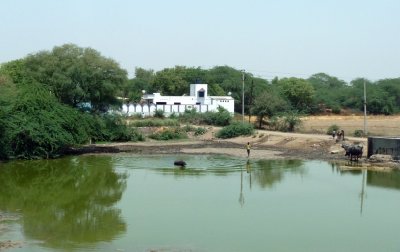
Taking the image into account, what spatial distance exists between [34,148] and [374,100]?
66.0m

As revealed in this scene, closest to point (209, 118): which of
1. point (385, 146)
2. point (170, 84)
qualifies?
point (385, 146)

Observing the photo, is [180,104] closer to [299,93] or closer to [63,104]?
[299,93]

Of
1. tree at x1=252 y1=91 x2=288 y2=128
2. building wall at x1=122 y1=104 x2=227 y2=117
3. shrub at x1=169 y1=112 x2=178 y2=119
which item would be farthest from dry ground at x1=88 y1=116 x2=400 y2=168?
building wall at x1=122 y1=104 x2=227 y2=117

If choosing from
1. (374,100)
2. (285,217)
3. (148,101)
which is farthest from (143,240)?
(374,100)

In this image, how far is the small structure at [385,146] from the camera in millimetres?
36281

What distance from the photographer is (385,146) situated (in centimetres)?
3684

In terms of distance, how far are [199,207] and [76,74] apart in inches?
959

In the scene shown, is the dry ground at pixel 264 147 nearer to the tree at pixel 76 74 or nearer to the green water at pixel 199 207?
the tree at pixel 76 74

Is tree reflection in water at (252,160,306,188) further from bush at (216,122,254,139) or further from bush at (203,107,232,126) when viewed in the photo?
bush at (203,107,232,126)

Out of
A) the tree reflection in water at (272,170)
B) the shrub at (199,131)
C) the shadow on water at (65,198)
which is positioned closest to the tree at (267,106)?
the shrub at (199,131)

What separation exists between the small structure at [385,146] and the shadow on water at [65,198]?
54.3ft

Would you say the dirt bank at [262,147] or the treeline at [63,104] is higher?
the treeline at [63,104]

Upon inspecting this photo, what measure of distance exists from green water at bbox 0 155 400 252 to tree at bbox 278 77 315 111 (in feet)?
194

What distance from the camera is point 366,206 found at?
2233 centimetres
